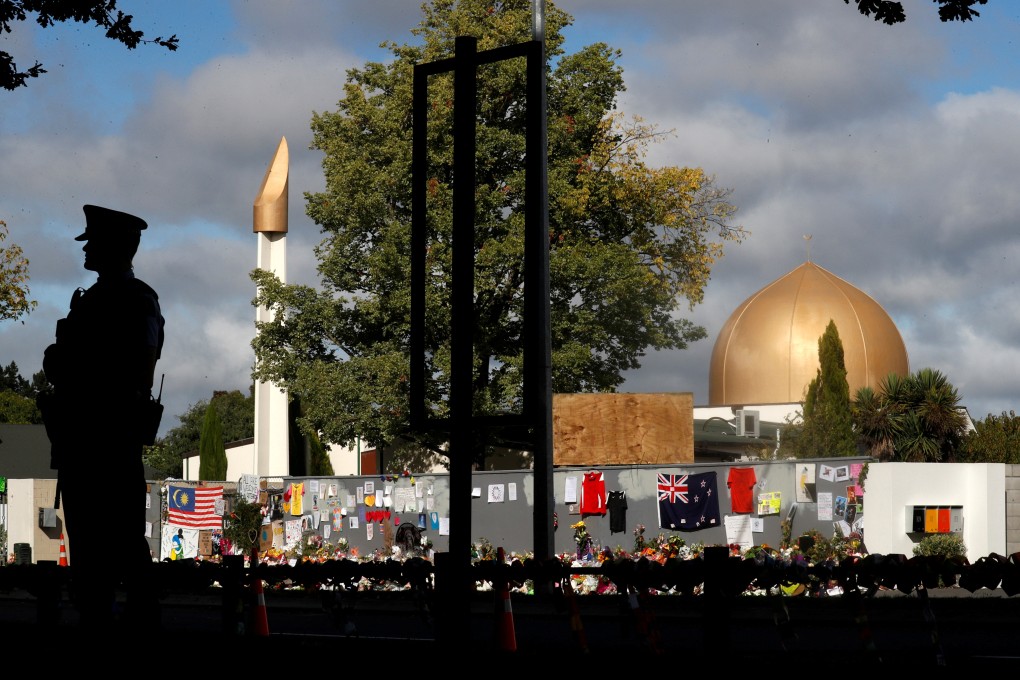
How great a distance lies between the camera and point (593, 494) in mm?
23781

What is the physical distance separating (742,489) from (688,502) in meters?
0.96

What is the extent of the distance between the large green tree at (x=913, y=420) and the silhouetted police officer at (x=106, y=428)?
130 feet

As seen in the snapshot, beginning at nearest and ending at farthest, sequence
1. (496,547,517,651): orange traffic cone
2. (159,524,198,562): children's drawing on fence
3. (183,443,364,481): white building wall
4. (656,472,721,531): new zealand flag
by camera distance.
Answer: (496,547,517,651): orange traffic cone, (656,472,721,531): new zealand flag, (159,524,198,562): children's drawing on fence, (183,443,364,481): white building wall

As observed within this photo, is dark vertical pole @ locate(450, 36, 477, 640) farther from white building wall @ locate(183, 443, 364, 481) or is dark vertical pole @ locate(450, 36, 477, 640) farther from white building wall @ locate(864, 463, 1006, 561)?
white building wall @ locate(183, 443, 364, 481)

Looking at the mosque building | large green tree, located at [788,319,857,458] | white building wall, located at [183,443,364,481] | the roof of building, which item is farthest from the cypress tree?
the roof of building

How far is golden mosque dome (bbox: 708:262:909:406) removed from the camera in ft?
217

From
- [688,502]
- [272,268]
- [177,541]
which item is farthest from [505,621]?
[272,268]

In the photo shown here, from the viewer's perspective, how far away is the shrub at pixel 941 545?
78.9 feet

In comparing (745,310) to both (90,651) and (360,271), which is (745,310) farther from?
(90,651)

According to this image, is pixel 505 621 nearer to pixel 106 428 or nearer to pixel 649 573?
pixel 649 573

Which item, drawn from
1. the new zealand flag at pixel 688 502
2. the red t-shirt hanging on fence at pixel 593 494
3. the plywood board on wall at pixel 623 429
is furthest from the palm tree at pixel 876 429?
the new zealand flag at pixel 688 502

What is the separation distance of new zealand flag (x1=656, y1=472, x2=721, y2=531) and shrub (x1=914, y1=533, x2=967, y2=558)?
3675 mm

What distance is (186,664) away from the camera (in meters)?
5.62

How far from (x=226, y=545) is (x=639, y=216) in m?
15.8
